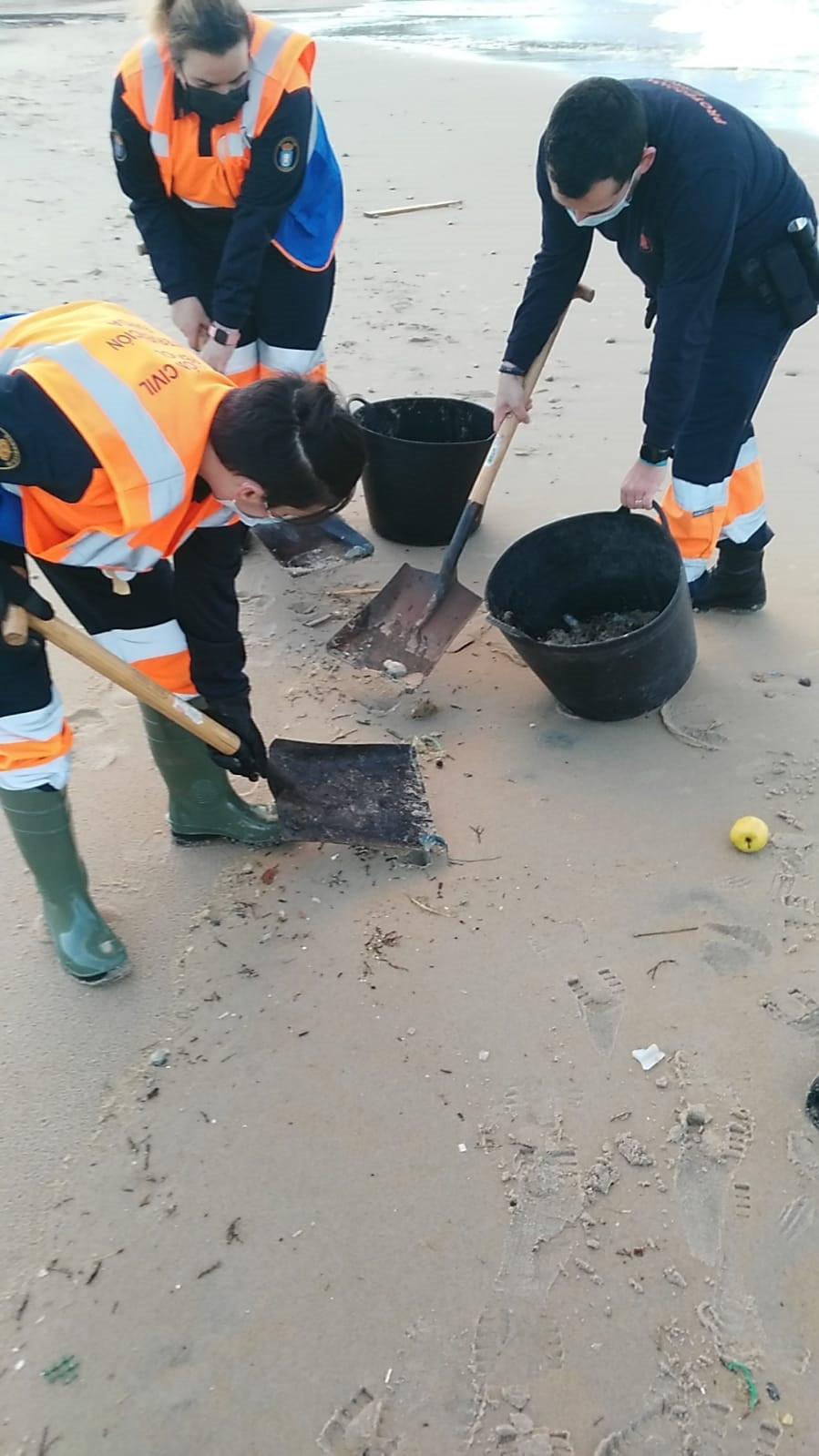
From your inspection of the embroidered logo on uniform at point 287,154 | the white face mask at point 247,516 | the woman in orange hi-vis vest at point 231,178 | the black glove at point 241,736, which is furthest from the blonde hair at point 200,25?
the black glove at point 241,736

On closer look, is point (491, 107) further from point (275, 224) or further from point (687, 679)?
point (687, 679)

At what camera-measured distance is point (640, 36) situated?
561 inches

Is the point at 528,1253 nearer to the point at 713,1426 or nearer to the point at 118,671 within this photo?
the point at 713,1426

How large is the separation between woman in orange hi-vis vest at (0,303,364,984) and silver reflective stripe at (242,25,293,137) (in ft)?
4.07

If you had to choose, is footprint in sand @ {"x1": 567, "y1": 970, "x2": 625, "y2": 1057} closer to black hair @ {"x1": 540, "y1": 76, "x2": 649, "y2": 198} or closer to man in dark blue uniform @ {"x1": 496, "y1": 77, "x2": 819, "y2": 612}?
man in dark blue uniform @ {"x1": 496, "y1": 77, "x2": 819, "y2": 612}

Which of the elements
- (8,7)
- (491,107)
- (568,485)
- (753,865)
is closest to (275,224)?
(568,485)

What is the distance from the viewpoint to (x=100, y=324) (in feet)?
6.68

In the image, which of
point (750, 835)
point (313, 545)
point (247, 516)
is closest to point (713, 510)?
point (750, 835)

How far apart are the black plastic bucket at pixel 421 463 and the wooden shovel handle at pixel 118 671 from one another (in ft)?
5.01

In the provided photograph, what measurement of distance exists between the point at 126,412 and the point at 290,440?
0.94 feet

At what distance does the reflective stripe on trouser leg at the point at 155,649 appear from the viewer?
2.38 meters

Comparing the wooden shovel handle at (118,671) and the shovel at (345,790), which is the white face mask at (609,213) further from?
the wooden shovel handle at (118,671)

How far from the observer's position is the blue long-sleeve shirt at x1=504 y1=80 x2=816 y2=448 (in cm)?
263

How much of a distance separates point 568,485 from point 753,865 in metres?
2.15
